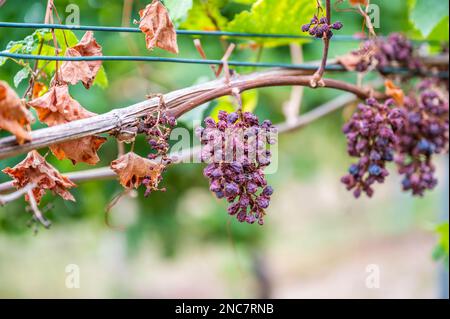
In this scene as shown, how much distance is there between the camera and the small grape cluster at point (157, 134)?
930 mm

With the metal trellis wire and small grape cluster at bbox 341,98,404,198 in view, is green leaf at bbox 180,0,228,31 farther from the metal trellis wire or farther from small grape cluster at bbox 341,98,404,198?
small grape cluster at bbox 341,98,404,198

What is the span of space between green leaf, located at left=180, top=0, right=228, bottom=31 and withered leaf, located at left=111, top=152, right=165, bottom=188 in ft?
1.93

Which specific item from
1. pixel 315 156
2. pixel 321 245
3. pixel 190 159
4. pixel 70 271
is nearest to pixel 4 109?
pixel 190 159

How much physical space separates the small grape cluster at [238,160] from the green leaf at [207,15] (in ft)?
1.90

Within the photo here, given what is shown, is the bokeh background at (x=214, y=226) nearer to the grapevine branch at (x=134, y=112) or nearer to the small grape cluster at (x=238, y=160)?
the grapevine branch at (x=134, y=112)

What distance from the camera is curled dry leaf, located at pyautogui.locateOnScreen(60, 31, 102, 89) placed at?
999mm

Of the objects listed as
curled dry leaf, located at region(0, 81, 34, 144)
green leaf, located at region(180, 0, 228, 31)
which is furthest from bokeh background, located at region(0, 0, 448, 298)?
curled dry leaf, located at region(0, 81, 34, 144)

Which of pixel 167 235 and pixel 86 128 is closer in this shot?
pixel 86 128

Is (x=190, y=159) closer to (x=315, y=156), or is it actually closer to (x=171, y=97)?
(x=171, y=97)

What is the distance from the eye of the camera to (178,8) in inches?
44.7

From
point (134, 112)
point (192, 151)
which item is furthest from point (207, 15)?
point (134, 112)
